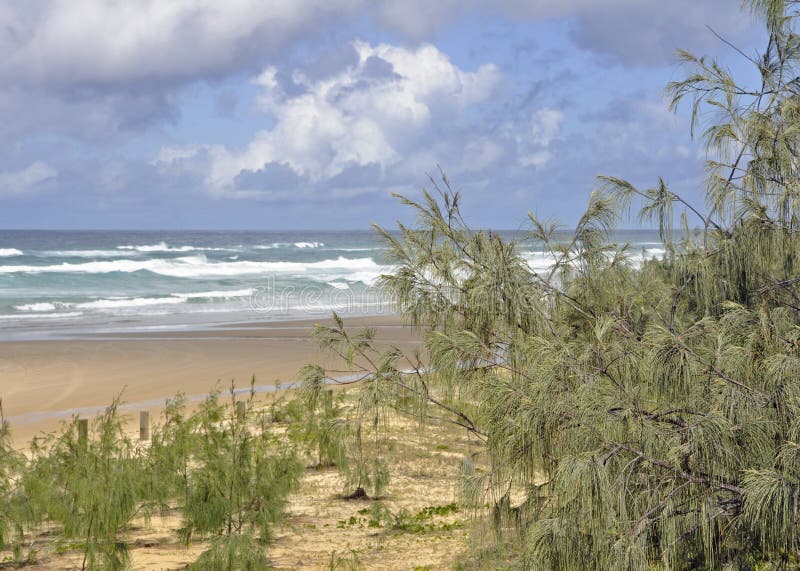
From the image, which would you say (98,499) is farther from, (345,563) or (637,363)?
(637,363)

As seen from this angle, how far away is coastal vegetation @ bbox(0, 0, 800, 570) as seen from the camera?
13.6ft

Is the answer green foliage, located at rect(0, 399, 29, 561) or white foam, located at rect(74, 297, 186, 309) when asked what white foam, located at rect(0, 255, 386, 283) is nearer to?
white foam, located at rect(74, 297, 186, 309)

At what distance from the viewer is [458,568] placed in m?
7.57

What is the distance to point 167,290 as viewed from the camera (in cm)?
4181

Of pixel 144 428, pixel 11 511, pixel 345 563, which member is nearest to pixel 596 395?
pixel 345 563

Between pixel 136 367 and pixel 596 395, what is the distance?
57.2 feet

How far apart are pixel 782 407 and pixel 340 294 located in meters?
38.7

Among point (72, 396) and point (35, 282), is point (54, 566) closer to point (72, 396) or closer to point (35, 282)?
point (72, 396)

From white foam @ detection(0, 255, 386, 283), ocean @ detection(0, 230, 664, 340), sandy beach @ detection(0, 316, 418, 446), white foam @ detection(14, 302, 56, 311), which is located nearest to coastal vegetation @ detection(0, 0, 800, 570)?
sandy beach @ detection(0, 316, 418, 446)

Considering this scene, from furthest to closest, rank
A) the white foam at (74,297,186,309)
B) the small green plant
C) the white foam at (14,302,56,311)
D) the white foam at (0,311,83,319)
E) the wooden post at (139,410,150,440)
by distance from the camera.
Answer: the white foam at (74,297,186,309), the white foam at (14,302,56,311), the white foam at (0,311,83,319), the wooden post at (139,410,150,440), the small green plant

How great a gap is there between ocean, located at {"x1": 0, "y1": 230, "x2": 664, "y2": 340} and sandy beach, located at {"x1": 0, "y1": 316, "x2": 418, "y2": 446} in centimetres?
244

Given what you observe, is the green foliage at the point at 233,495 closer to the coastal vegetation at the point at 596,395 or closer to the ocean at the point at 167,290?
the coastal vegetation at the point at 596,395

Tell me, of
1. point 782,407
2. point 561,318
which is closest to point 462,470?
point 561,318

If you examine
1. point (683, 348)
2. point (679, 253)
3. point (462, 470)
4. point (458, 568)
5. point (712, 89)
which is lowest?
point (458, 568)
